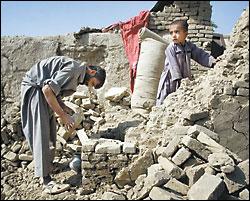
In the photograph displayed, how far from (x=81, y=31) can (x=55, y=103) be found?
404 cm

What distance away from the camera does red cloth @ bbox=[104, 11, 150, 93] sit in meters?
7.38

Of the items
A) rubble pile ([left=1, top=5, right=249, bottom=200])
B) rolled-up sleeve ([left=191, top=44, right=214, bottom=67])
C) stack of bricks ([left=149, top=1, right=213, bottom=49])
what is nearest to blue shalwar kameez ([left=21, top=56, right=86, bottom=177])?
rubble pile ([left=1, top=5, right=249, bottom=200])

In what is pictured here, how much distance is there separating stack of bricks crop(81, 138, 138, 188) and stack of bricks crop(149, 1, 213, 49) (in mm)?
4104

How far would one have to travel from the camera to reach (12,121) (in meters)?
5.54

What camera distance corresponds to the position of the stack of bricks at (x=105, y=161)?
381 cm

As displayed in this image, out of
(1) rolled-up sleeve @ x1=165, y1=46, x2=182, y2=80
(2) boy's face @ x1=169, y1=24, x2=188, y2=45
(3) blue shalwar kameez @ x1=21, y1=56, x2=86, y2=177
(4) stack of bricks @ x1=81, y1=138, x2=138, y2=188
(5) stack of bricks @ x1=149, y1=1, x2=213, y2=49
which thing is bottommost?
(4) stack of bricks @ x1=81, y1=138, x2=138, y2=188

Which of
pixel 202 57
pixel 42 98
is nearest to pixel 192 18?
pixel 202 57

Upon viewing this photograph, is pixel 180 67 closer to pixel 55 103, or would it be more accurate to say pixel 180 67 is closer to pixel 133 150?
pixel 133 150

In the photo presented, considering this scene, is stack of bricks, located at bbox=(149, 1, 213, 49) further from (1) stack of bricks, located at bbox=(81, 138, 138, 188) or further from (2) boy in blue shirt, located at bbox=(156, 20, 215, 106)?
(1) stack of bricks, located at bbox=(81, 138, 138, 188)

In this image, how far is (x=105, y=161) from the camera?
12.6 feet

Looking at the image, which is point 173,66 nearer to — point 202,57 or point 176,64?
point 176,64

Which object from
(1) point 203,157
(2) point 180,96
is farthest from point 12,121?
(1) point 203,157

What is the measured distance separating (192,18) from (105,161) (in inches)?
181

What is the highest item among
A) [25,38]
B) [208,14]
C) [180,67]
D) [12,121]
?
[208,14]
